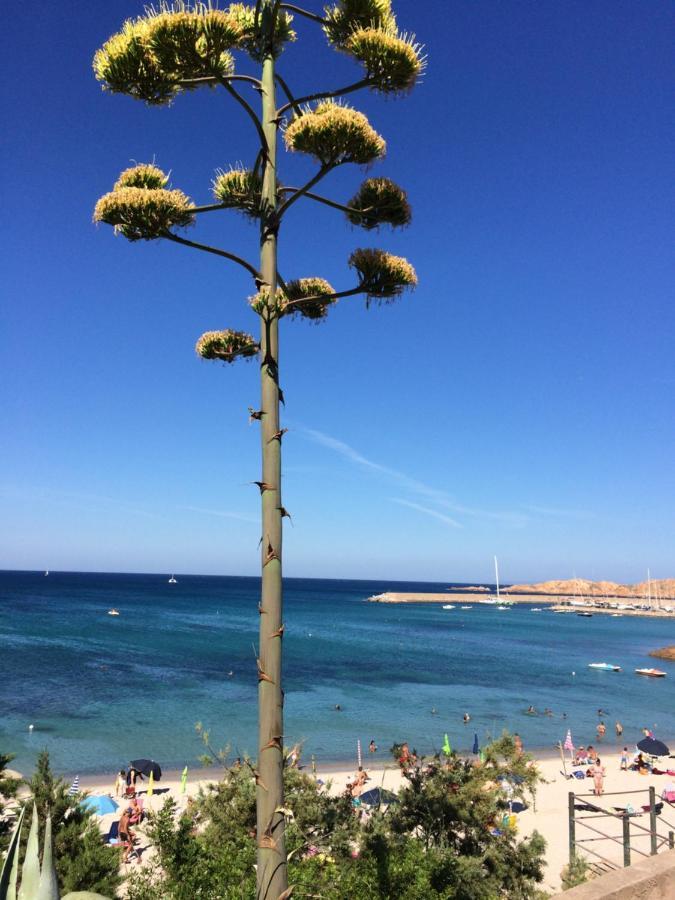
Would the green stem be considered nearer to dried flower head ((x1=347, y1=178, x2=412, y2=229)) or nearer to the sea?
dried flower head ((x1=347, y1=178, x2=412, y2=229))

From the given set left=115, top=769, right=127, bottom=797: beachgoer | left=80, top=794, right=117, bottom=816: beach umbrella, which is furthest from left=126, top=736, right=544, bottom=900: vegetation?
left=115, top=769, right=127, bottom=797: beachgoer

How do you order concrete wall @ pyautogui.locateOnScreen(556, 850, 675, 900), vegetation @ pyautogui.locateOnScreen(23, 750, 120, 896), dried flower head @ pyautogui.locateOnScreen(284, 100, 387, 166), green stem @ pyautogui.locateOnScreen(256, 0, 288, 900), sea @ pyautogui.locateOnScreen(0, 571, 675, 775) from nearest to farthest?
green stem @ pyautogui.locateOnScreen(256, 0, 288, 900), dried flower head @ pyautogui.locateOnScreen(284, 100, 387, 166), concrete wall @ pyautogui.locateOnScreen(556, 850, 675, 900), vegetation @ pyautogui.locateOnScreen(23, 750, 120, 896), sea @ pyautogui.locateOnScreen(0, 571, 675, 775)

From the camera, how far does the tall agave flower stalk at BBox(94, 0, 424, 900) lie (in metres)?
3.09

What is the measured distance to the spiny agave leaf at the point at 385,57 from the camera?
3430 millimetres

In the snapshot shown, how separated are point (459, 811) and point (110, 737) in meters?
23.6

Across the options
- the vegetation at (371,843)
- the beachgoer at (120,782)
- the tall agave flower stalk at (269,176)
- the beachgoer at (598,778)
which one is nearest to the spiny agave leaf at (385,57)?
the tall agave flower stalk at (269,176)

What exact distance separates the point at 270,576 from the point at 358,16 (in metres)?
3.48

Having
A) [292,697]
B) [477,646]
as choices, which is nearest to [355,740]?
[292,697]

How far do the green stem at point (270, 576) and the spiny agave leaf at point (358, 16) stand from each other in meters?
0.41

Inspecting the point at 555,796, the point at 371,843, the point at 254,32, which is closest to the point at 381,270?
the point at 254,32

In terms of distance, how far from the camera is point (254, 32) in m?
3.67

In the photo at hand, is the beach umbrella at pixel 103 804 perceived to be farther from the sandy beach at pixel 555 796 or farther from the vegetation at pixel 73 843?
the vegetation at pixel 73 843

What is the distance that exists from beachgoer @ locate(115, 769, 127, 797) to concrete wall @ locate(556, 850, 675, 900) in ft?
67.0

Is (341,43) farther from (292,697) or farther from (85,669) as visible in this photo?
(85,669)
